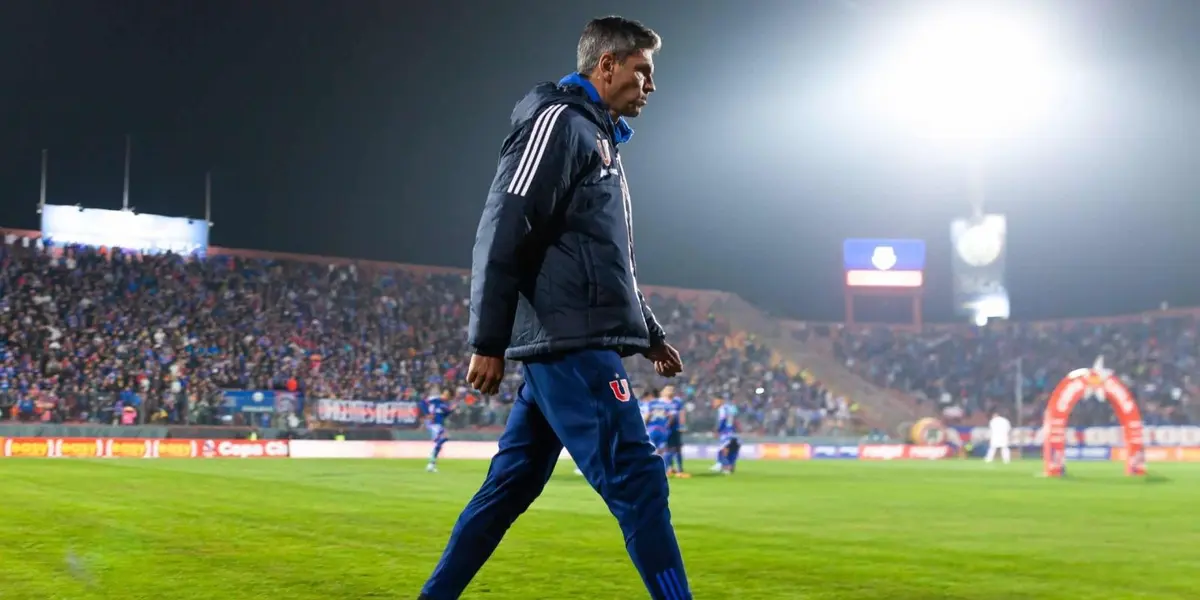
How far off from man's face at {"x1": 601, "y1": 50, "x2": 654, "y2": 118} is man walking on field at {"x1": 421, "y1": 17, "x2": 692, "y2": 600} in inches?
4.2

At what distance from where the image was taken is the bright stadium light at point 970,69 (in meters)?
41.5

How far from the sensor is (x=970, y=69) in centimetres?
4391

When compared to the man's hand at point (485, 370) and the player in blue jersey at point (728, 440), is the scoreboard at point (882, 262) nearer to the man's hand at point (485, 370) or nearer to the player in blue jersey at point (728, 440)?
the player in blue jersey at point (728, 440)

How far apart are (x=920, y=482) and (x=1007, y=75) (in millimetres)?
22496

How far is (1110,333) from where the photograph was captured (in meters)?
62.8

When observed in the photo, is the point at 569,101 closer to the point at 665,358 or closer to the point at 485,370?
the point at 485,370

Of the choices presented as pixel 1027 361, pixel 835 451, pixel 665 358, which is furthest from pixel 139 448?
pixel 1027 361

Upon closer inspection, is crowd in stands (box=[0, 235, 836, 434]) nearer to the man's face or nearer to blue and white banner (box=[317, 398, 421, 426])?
blue and white banner (box=[317, 398, 421, 426])

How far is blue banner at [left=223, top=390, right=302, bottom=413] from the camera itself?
1495 inches

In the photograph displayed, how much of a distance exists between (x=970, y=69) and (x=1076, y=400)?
19225 mm

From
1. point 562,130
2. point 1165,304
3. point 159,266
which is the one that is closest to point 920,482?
point 562,130

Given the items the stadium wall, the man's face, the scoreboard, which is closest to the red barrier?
the stadium wall

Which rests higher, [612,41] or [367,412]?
[612,41]

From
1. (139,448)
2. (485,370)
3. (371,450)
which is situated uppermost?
(485,370)
